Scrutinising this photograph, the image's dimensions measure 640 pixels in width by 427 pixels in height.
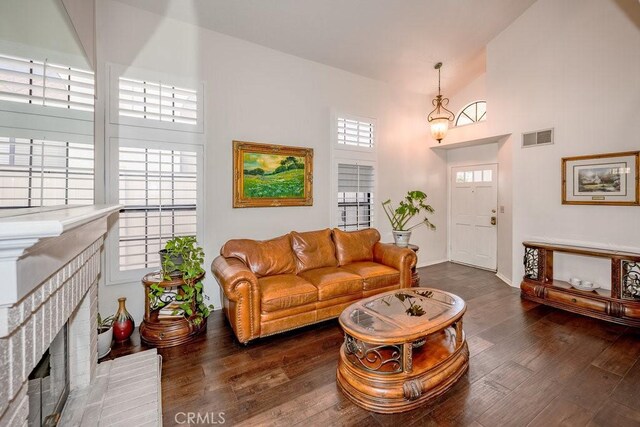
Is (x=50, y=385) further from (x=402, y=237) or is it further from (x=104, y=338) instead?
(x=402, y=237)

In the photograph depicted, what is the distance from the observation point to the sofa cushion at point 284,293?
270 cm

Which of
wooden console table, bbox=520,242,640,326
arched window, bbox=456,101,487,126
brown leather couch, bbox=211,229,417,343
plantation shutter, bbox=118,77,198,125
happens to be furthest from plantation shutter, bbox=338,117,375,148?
wooden console table, bbox=520,242,640,326

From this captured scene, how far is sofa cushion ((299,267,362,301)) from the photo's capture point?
3004 millimetres

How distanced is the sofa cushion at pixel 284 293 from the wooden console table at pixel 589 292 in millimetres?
3160

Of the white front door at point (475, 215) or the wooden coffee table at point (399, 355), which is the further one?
the white front door at point (475, 215)

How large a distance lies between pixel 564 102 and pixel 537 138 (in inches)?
21.1

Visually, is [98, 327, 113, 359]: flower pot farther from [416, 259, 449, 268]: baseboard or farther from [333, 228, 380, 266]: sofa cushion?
[416, 259, 449, 268]: baseboard

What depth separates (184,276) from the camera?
110 inches

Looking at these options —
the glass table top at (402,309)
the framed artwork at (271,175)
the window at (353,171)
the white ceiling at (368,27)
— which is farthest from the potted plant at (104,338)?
the white ceiling at (368,27)

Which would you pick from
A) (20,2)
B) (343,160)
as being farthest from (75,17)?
(343,160)

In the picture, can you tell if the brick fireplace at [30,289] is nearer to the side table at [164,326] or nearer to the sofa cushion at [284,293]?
the side table at [164,326]

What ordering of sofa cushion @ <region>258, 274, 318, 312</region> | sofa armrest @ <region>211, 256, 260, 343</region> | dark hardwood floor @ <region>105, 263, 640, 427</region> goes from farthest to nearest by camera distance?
sofa cushion @ <region>258, 274, 318, 312</region> < sofa armrest @ <region>211, 256, 260, 343</region> < dark hardwood floor @ <region>105, 263, 640, 427</region>

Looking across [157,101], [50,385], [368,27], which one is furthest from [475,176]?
[50,385]

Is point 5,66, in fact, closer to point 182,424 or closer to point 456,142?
point 182,424
